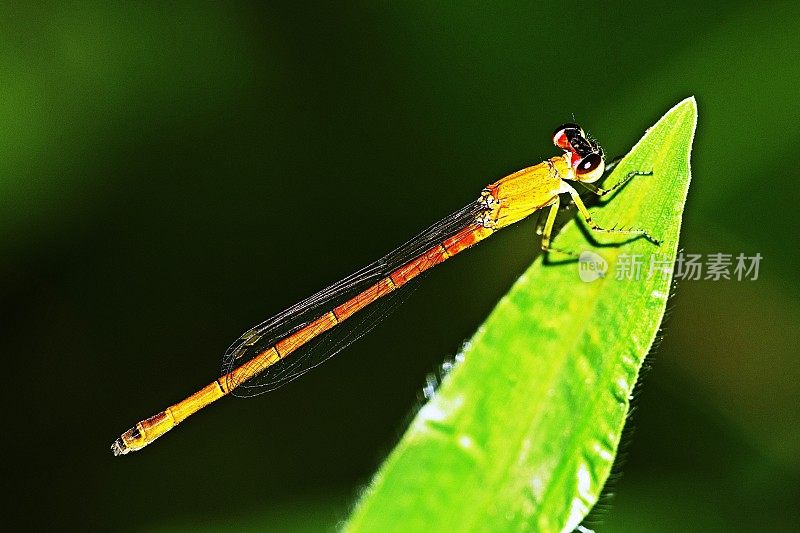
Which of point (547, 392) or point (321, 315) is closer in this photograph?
point (547, 392)

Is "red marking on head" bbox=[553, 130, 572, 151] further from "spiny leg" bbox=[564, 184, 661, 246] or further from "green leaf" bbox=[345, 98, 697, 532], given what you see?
"green leaf" bbox=[345, 98, 697, 532]

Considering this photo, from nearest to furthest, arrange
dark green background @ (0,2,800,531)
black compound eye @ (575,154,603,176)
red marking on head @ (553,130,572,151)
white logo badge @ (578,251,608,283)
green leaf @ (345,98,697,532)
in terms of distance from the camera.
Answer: green leaf @ (345,98,697,532), white logo badge @ (578,251,608,283), black compound eye @ (575,154,603,176), red marking on head @ (553,130,572,151), dark green background @ (0,2,800,531)

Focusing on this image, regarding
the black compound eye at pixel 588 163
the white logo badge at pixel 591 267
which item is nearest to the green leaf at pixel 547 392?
the white logo badge at pixel 591 267

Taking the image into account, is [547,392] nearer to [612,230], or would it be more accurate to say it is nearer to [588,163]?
[612,230]

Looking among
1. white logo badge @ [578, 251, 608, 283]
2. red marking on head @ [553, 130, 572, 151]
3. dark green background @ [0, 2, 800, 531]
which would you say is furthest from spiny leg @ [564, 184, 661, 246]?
dark green background @ [0, 2, 800, 531]

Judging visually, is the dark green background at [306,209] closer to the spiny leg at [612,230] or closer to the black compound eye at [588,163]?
the black compound eye at [588,163]

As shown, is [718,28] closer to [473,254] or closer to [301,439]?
[473,254]

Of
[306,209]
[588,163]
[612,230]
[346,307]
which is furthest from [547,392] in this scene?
[306,209]
